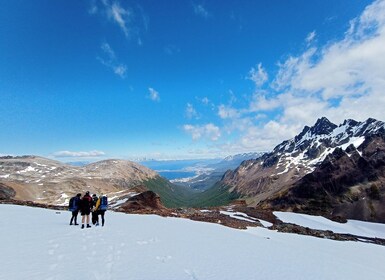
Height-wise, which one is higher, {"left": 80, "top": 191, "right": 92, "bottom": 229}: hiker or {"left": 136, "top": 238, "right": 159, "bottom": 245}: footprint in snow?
{"left": 80, "top": 191, "right": 92, "bottom": 229}: hiker

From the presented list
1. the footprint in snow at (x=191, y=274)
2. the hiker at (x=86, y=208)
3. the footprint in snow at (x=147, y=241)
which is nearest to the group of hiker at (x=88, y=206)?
the hiker at (x=86, y=208)

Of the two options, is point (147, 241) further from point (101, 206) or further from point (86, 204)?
point (86, 204)

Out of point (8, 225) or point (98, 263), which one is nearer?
point (98, 263)

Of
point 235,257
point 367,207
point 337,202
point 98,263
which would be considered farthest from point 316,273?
point 337,202

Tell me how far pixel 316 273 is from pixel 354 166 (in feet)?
697

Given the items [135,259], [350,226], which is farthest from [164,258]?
[350,226]

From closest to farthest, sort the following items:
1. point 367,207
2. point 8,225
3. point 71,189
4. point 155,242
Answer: point 155,242
point 8,225
point 367,207
point 71,189

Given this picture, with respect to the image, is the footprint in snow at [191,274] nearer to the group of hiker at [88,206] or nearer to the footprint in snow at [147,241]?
the footprint in snow at [147,241]

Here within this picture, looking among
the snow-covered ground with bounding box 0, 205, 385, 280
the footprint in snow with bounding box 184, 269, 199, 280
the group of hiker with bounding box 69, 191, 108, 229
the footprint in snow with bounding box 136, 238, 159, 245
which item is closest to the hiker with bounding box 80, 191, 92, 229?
the group of hiker with bounding box 69, 191, 108, 229

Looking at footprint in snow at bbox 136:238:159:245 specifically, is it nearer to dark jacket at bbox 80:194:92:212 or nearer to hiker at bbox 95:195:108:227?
hiker at bbox 95:195:108:227

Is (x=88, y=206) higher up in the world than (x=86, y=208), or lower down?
higher up

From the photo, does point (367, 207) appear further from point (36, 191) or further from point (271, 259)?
point (36, 191)

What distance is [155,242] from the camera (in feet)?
66.1

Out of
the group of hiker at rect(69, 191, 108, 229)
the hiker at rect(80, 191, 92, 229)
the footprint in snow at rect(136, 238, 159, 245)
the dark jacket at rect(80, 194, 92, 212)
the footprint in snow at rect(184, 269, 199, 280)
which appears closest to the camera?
the footprint in snow at rect(184, 269, 199, 280)
